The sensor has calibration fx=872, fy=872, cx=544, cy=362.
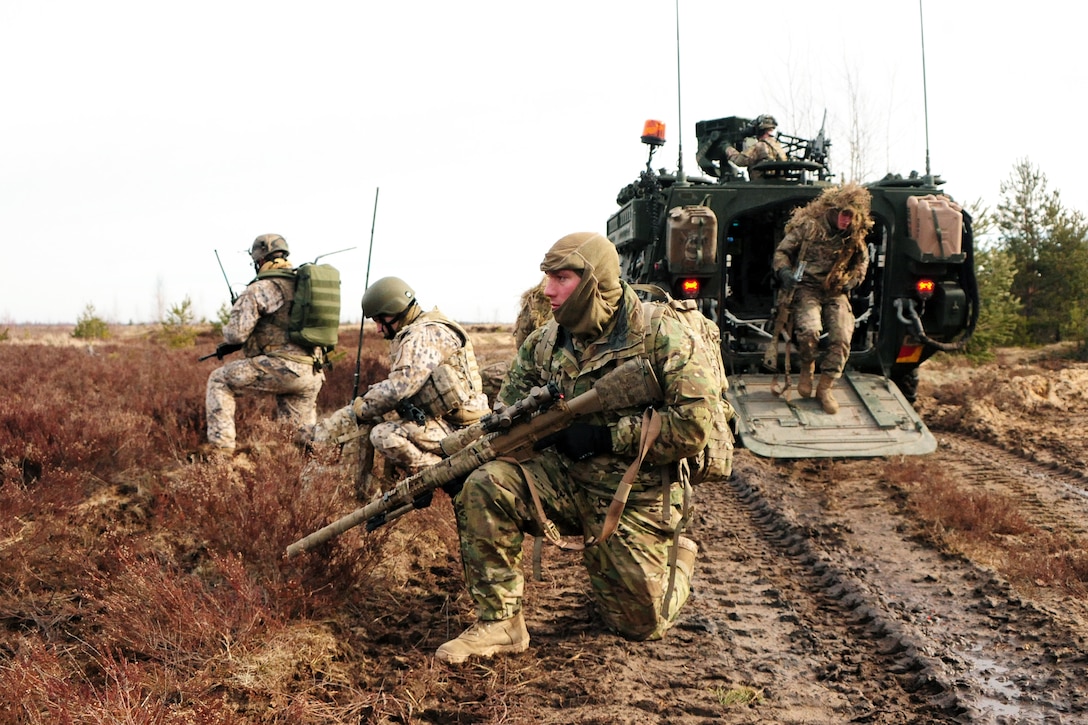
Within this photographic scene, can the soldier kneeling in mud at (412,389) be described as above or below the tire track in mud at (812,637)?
above

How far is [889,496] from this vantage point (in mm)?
6516

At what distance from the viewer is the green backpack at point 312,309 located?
733 cm

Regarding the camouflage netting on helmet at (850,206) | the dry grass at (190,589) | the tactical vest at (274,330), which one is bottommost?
the dry grass at (190,589)

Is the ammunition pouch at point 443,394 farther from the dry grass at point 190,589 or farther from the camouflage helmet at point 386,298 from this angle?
the dry grass at point 190,589

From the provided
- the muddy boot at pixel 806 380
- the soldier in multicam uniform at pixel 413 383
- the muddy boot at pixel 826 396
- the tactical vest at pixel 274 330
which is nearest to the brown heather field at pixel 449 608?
the soldier in multicam uniform at pixel 413 383

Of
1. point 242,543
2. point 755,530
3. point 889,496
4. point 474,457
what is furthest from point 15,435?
point 889,496

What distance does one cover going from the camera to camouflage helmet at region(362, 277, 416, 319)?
5.30 meters

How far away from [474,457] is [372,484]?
2.06 m

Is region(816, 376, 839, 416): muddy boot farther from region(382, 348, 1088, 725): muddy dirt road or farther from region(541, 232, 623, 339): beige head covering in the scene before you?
region(541, 232, 623, 339): beige head covering

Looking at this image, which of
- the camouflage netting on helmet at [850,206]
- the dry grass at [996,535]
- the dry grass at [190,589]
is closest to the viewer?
the dry grass at [190,589]

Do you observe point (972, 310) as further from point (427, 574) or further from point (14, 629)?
point (14, 629)

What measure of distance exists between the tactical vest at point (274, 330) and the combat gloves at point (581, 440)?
13.8 ft

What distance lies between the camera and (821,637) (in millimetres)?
3939

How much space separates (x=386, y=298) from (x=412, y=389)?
582mm
